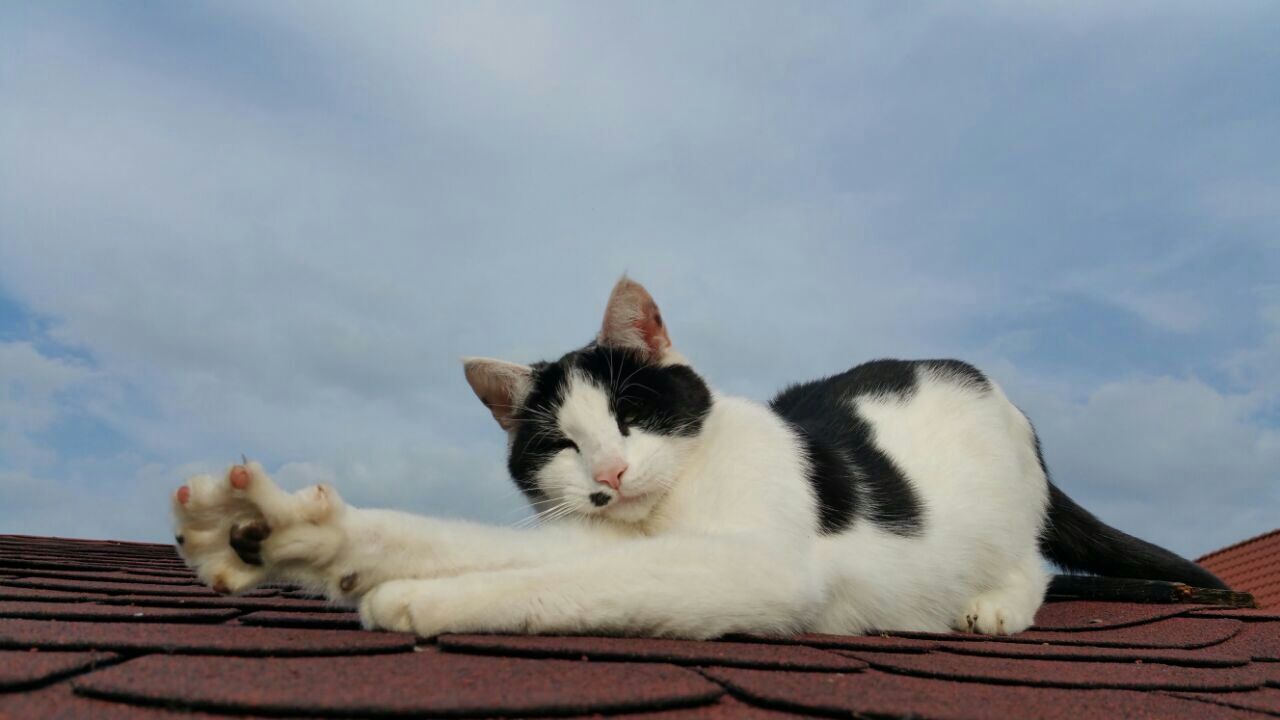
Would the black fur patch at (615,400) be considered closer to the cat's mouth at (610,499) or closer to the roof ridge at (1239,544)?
the cat's mouth at (610,499)

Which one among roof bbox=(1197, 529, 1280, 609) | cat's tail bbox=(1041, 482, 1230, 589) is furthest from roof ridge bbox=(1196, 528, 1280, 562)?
cat's tail bbox=(1041, 482, 1230, 589)

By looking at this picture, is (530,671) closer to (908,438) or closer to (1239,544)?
(908,438)

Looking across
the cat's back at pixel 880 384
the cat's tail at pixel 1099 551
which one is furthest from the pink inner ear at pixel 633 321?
the cat's tail at pixel 1099 551

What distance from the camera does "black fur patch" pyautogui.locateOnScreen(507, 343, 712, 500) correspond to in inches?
92.9

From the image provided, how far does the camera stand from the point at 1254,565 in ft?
30.0

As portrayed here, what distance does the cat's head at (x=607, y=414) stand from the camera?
2230 millimetres

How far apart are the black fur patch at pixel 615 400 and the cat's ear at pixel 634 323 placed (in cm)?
4

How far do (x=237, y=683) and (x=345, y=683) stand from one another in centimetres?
13

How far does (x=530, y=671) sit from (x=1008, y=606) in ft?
6.47

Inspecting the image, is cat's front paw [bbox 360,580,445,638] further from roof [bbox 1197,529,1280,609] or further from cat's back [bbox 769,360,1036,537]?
roof [bbox 1197,529,1280,609]

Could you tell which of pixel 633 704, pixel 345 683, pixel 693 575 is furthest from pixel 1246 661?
pixel 345 683

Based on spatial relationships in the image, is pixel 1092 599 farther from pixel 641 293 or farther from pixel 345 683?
pixel 345 683

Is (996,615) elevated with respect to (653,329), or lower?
lower

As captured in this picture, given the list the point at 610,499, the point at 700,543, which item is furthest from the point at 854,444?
the point at 700,543
